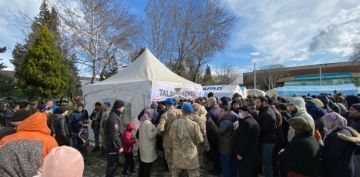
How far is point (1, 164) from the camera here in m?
2.53

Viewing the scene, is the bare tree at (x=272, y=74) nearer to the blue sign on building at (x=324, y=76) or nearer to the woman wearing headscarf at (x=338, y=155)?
the blue sign on building at (x=324, y=76)

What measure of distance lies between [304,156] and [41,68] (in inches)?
934

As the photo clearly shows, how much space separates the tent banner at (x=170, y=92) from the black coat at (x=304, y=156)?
5.83 meters

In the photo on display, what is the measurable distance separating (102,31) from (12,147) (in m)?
19.1

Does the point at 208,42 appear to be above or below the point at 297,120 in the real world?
above

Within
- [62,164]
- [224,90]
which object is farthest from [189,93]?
[224,90]

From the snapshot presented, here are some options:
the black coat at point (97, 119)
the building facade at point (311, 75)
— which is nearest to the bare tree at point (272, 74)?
the building facade at point (311, 75)

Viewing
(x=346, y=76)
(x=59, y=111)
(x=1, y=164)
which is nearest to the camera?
(x=1, y=164)

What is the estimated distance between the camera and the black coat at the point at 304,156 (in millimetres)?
3980

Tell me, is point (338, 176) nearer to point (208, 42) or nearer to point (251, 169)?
point (251, 169)

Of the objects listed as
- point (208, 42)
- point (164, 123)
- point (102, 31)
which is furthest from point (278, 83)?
point (164, 123)

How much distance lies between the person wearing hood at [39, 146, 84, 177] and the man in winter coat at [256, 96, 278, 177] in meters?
4.70

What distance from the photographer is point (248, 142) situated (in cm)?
555

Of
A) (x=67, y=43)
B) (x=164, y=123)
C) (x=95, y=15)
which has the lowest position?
(x=164, y=123)
